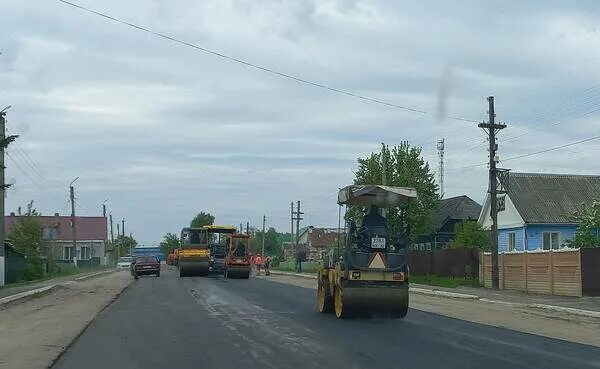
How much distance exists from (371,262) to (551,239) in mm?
31809

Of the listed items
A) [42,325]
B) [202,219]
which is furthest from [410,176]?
[202,219]

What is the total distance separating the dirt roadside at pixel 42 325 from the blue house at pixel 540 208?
27.0m

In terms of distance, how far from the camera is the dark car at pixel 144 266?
183 ft

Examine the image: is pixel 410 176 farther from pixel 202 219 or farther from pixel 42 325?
pixel 202 219

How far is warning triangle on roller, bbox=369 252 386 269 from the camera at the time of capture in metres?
20.4

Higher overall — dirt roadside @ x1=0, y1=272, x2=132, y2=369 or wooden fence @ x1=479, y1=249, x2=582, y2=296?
wooden fence @ x1=479, y1=249, x2=582, y2=296

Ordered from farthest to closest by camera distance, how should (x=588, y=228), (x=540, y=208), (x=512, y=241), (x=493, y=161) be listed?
(x=512, y=241), (x=540, y=208), (x=588, y=228), (x=493, y=161)

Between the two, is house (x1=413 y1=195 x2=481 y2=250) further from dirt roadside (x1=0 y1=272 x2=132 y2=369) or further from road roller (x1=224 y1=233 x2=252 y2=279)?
dirt roadside (x1=0 y1=272 x2=132 y2=369)

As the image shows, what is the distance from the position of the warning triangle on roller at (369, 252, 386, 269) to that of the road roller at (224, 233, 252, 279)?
105 feet

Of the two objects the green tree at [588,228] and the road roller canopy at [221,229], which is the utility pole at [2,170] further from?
the green tree at [588,228]

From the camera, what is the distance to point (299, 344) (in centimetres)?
1486

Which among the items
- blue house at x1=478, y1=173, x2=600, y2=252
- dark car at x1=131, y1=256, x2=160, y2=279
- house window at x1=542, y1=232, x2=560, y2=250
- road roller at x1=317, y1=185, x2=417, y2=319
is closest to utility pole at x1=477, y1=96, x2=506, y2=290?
blue house at x1=478, y1=173, x2=600, y2=252

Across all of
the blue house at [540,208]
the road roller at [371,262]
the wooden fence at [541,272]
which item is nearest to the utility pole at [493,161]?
the wooden fence at [541,272]

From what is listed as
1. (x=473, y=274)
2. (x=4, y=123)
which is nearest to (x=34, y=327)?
(x=4, y=123)
